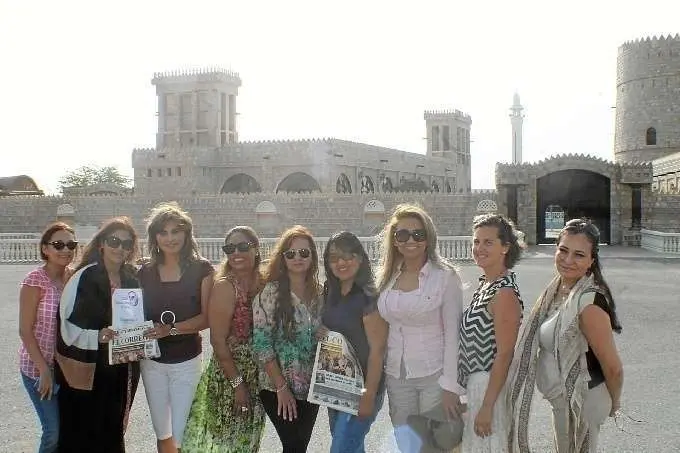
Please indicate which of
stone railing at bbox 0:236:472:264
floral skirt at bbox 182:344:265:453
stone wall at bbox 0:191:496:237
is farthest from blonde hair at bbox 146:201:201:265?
stone wall at bbox 0:191:496:237

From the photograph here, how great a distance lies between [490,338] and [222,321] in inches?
59.9

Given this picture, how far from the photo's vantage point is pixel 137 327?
4129 mm

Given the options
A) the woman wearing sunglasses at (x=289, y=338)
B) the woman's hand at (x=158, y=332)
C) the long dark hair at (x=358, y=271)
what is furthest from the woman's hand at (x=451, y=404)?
the woman's hand at (x=158, y=332)

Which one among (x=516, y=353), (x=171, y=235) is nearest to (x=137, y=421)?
(x=171, y=235)

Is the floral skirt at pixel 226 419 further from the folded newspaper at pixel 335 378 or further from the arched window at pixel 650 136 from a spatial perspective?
the arched window at pixel 650 136

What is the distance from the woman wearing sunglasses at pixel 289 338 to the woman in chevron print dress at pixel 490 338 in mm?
883

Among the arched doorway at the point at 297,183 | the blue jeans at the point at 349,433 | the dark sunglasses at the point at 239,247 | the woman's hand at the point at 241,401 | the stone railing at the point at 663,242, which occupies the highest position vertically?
the arched doorway at the point at 297,183

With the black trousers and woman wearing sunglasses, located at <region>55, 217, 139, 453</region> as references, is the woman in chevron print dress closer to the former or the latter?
the black trousers

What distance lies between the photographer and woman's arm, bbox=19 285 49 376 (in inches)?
163

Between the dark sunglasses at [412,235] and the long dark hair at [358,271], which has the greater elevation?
the dark sunglasses at [412,235]

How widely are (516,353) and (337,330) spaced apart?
98cm

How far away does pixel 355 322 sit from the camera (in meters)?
3.90

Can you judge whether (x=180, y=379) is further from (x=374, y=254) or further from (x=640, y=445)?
(x=374, y=254)

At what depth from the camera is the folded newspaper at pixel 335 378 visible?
152 inches
